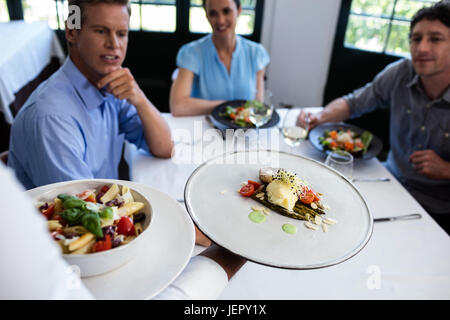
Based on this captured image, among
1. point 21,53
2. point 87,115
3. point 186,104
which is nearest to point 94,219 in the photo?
point 87,115

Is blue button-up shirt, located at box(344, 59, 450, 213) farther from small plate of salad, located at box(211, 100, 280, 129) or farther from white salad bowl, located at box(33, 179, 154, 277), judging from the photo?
white salad bowl, located at box(33, 179, 154, 277)

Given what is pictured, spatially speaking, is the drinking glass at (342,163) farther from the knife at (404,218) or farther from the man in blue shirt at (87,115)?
the man in blue shirt at (87,115)

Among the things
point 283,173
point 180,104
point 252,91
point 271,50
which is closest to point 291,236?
point 283,173

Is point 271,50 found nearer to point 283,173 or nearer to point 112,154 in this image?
point 112,154

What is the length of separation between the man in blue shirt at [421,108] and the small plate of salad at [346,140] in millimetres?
129

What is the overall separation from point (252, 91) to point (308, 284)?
1.72 m

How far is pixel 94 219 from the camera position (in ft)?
2.20

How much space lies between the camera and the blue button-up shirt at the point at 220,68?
92.1 inches

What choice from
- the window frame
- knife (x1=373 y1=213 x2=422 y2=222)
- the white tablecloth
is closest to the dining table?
knife (x1=373 y1=213 x2=422 y2=222)

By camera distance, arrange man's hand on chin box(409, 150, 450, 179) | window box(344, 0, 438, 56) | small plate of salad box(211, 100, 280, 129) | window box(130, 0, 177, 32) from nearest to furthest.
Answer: man's hand on chin box(409, 150, 450, 179)
small plate of salad box(211, 100, 280, 129)
window box(344, 0, 438, 56)
window box(130, 0, 177, 32)

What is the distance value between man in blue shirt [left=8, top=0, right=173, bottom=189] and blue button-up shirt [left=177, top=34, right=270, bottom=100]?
839 mm

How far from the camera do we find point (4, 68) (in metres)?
3.11

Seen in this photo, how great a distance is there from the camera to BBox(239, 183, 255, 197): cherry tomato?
1.00m

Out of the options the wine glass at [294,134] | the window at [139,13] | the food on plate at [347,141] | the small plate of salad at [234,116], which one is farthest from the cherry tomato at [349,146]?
the window at [139,13]
